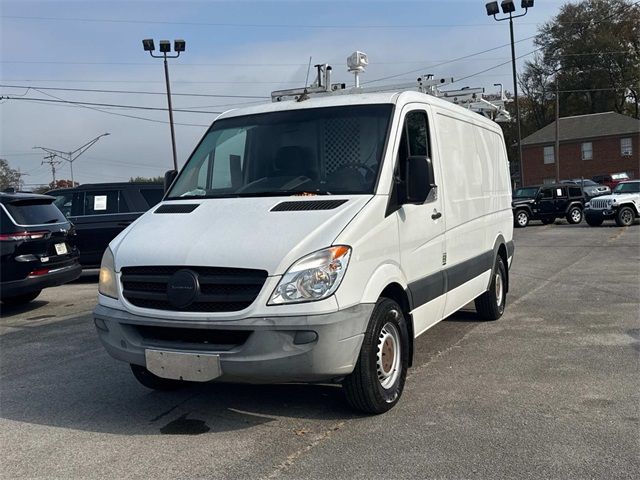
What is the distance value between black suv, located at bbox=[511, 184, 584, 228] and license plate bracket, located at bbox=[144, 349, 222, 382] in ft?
81.9

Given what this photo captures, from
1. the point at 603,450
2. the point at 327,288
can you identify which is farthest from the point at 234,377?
the point at 603,450

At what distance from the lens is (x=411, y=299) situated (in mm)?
Answer: 4859

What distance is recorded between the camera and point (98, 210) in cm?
1273

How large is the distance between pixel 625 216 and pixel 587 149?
35775 millimetres

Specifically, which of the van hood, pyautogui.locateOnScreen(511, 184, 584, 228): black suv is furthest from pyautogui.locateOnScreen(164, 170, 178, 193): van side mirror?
pyautogui.locateOnScreen(511, 184, 584, 228): black suv

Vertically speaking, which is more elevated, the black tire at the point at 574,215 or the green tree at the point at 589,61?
the green tree at the point at 589,61

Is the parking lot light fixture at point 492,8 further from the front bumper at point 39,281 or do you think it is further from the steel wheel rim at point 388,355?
the steel wheel rim at point 388,355

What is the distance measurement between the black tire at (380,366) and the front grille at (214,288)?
85 cm

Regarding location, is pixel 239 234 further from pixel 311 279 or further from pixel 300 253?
pixel 311 279

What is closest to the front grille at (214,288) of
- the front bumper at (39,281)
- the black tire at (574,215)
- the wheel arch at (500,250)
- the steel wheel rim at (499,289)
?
the wheel arch at (500,250)

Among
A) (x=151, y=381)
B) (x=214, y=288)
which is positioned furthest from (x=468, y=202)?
(x=151, y=381)

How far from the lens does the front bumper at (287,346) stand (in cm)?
388

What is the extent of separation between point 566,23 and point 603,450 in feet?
234

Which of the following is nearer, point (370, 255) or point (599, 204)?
point (370, 255)
